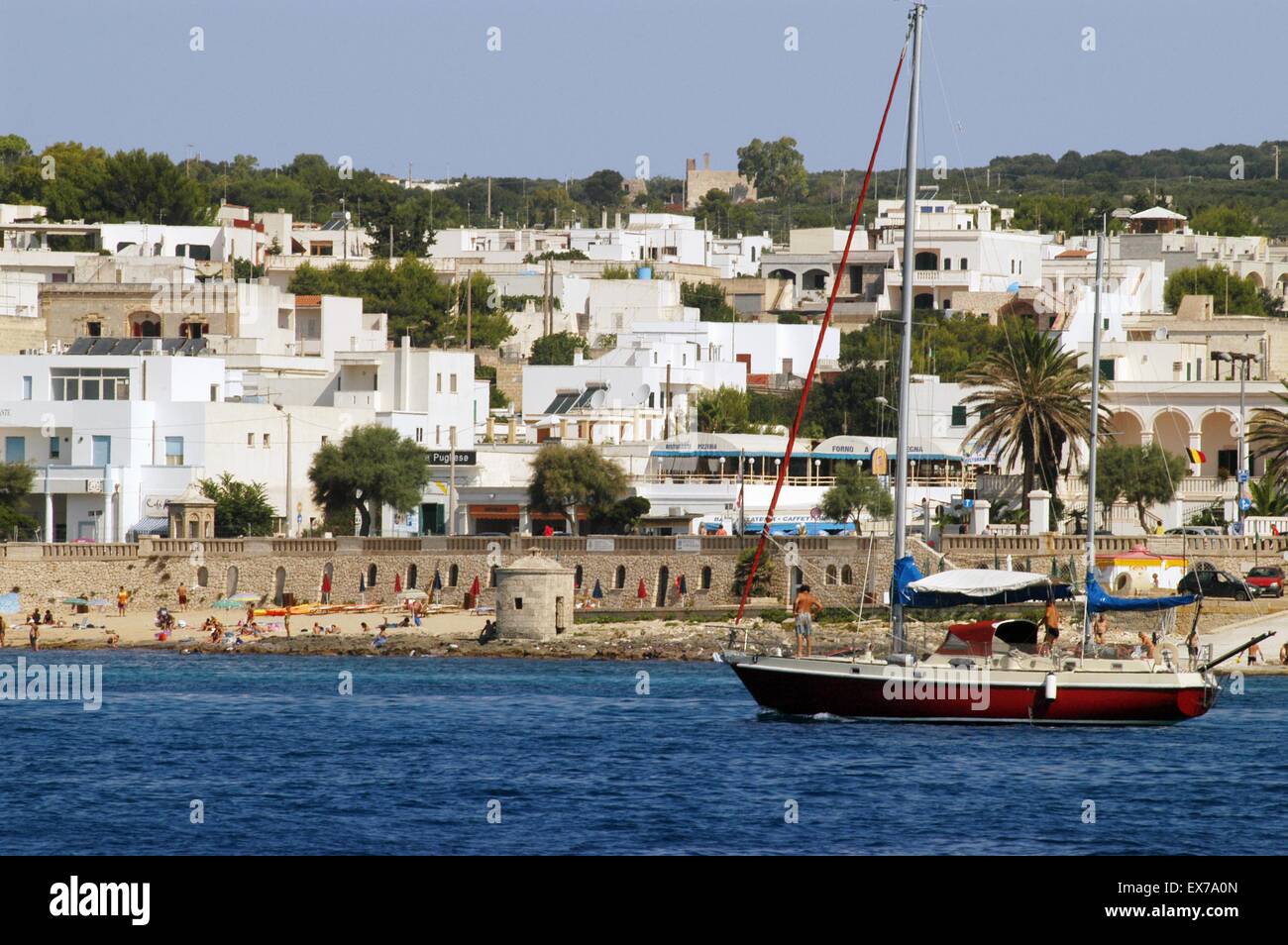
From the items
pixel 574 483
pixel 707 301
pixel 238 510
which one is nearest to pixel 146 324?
pixel 238 510

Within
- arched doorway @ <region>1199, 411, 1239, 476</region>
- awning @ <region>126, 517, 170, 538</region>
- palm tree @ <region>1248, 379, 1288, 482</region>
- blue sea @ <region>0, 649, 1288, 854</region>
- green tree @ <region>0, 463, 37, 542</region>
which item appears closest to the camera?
blue sea @ <region>0, 649, 1288, 854</region>

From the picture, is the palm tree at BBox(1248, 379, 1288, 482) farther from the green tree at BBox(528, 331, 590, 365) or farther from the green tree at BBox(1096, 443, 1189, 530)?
the green tree at BBox(528, 331, 590, 365)

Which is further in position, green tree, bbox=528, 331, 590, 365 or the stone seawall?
green tree, bbox=528, 331, 590, 365

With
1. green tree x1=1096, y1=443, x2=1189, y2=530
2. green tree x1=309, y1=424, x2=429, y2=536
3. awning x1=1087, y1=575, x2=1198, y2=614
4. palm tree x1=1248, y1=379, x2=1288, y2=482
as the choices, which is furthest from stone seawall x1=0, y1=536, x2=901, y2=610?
awning x1=1087, y1=575, x2=1198, y2=614

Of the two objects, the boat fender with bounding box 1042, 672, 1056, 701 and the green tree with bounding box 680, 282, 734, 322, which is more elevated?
the green tree with bounding box 680, 282, 734, 322

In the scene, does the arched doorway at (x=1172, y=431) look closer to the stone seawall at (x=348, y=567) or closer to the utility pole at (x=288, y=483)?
the stone seawall at (x=348, y=567)

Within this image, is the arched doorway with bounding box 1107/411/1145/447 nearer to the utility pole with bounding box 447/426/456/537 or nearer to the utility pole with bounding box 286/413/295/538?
the utility pole with bounding box 447/426/456/537

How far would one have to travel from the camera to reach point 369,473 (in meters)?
84.1

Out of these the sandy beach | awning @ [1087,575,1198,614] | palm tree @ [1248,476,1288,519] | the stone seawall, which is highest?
awning @ [1087,575,1198,614]

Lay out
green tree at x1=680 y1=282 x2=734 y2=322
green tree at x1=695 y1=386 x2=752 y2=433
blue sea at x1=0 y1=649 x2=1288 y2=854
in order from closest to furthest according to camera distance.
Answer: blue sea at x1=0 y1=649 x2=1288 y2=854, green tree at x1=695 y1=386 x2=752 y2=433, green tree at x1=680 y1=282 x2=734 y2=322

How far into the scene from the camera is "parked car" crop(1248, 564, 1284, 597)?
67.1 metres

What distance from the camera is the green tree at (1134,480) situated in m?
79.1

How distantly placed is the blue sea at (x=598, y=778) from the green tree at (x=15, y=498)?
25107 mm

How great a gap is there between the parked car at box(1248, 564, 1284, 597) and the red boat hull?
73.3ft
